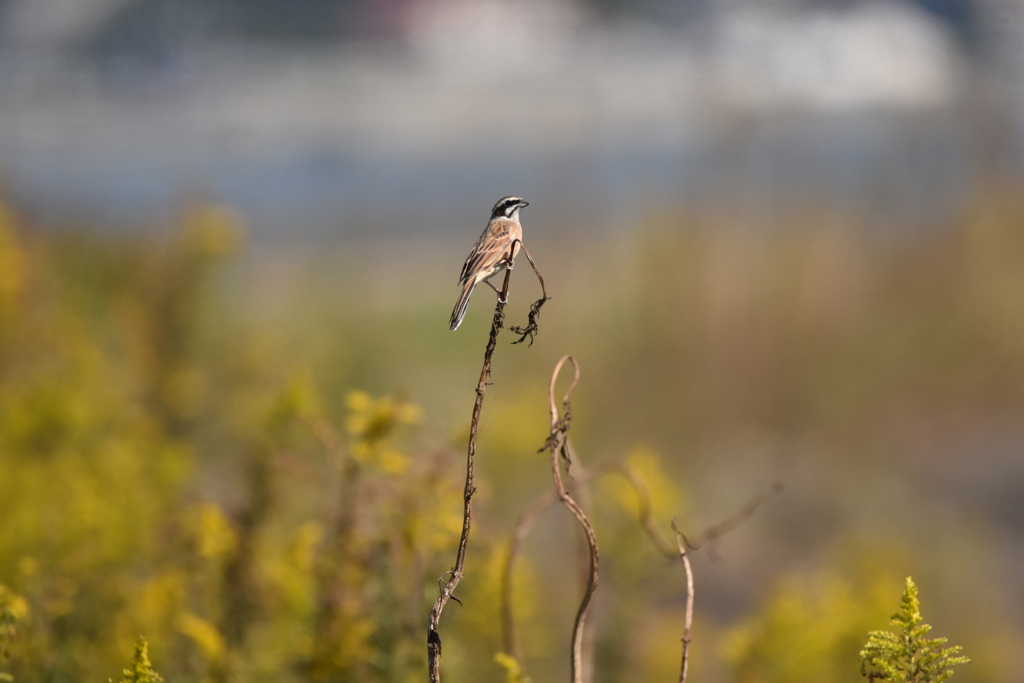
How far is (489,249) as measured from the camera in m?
1.91

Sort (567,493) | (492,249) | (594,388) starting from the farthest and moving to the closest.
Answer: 1. (594,388)
2. (492,249)
3. (567,493)

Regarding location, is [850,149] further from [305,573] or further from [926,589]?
[305,573]

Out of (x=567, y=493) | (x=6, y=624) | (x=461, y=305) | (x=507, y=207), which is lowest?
(x=6, y=624)

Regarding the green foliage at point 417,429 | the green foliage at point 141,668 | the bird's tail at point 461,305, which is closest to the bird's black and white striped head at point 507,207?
the bird's tail at point 461,305

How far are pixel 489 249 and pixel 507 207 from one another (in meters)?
0.15

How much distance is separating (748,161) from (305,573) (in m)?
7.27

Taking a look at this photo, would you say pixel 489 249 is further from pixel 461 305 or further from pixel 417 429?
pixel 417 429

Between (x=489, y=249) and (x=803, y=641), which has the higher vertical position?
(x=489, y=249)

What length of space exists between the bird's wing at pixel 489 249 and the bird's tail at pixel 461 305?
0.04 metres

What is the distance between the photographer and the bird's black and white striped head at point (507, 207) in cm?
196

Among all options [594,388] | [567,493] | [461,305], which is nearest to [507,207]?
[461,305]

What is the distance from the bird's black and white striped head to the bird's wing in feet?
0.08

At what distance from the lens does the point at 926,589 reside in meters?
4.83

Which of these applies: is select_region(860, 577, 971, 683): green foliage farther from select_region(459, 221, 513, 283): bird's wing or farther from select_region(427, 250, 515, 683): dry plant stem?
select_region(459, 221, 513, 283): bird's wing
